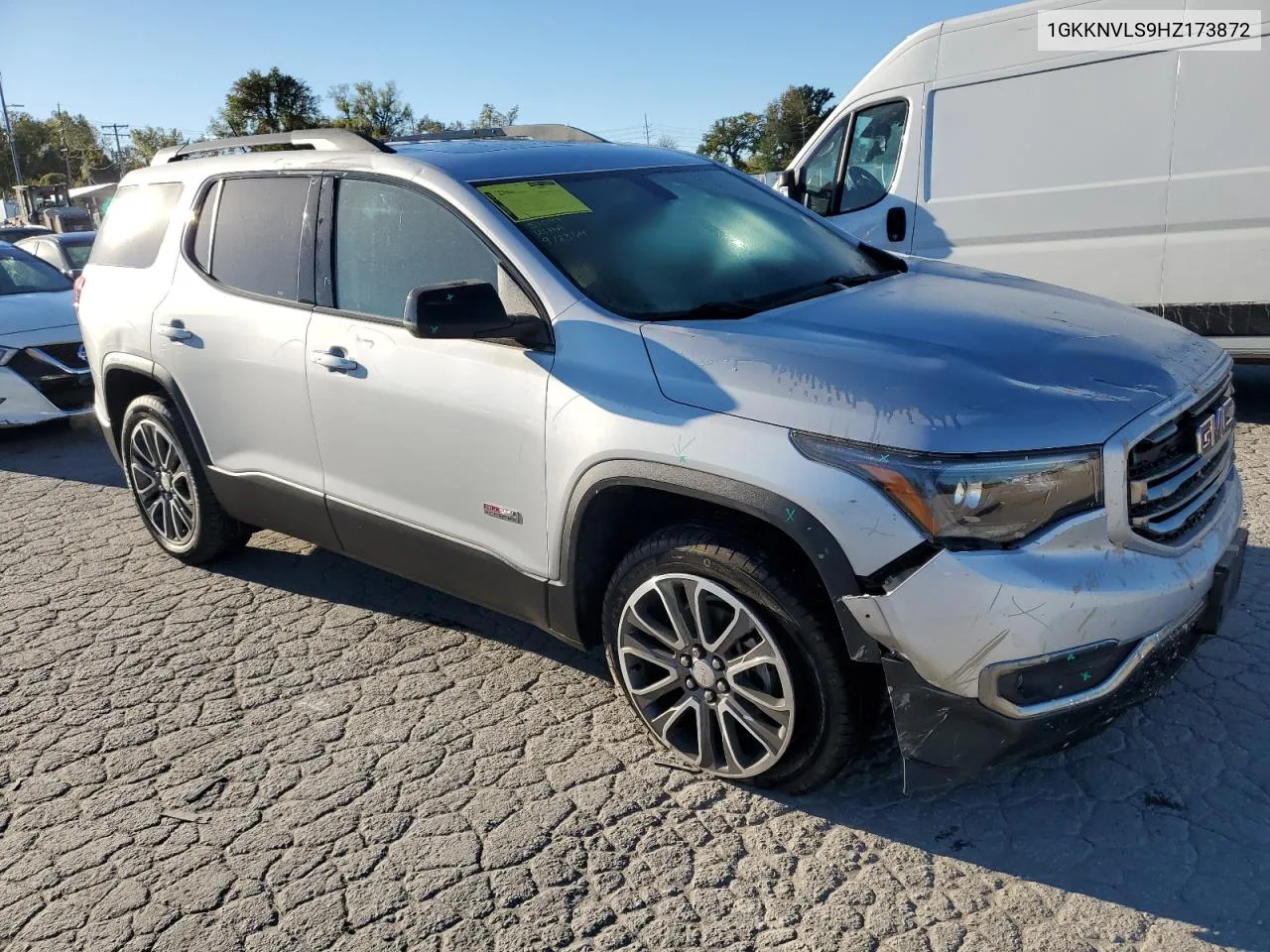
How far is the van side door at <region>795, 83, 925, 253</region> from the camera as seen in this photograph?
282 inches

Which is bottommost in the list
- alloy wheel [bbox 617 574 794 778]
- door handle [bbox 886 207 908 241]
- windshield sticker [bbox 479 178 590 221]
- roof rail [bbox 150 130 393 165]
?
alloy wheel [bbox 617 574 794 778]

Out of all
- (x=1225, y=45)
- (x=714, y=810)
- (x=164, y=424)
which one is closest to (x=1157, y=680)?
(x=714, y=810)

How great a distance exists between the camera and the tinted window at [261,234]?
398 centimetres

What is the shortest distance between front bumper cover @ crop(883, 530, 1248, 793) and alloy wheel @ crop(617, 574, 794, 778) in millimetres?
335

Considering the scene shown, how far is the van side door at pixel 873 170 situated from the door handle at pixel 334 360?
15.5ft

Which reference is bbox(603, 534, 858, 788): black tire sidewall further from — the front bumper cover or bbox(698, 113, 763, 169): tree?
bbox(698, 113, 763, 169): tree

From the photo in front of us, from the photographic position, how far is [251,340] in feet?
13.2

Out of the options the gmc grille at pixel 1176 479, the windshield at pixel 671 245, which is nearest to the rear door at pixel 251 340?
the windshield at pixel 671 245

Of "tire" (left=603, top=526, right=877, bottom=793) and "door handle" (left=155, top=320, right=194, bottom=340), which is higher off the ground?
"door handle" (left=155, top=320, right=194, bottom=340)

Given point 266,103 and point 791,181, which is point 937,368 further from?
point 266,103

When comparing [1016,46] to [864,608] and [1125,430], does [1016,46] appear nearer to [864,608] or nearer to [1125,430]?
[1125,430]

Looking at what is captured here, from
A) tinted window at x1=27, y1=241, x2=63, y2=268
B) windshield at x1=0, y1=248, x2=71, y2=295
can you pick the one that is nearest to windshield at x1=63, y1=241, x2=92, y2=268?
tinted window at x1=27, y1=241, x2=63, y2=268

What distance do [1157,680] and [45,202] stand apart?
5535 centimetres

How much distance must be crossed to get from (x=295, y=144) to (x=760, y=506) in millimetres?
2678
